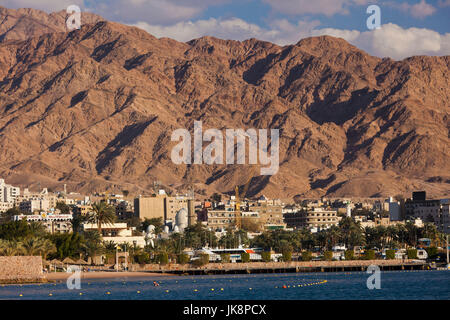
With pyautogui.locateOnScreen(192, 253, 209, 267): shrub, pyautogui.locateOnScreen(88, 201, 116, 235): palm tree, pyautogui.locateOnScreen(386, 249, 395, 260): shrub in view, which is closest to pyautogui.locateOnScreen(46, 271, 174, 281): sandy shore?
pyautogui.locateOnScreen(192, 253, 209, 267): shrub

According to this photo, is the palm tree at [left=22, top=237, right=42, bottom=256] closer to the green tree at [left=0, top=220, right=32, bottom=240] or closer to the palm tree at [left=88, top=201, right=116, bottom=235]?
the green tree at [left=0, top=220, right=32, bottom=240]

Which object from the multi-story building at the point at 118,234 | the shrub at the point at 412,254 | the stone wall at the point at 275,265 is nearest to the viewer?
the stone wall at the point at 275,265

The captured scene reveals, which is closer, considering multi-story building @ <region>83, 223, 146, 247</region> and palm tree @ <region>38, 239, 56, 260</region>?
palm tree @ <region>38, 239, 56, 260</region>

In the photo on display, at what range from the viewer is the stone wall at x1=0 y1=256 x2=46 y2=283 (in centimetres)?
10041

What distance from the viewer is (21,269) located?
334ft

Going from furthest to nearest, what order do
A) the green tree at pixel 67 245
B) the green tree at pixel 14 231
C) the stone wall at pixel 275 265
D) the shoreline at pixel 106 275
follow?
the stone wall at pixel 275 265 → the green tree at pixel 14 231 → the green tree at pixel 67 245 → the shoreline at pixel 106 275

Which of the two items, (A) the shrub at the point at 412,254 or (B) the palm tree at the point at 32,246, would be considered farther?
(A) the shrub at the point at 412,254

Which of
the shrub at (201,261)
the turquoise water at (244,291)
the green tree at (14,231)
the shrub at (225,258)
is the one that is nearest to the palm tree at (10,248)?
the turquoise water at (244,291)

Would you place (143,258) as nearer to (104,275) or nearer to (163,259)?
(163,259)

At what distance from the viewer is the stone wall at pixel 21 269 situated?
100406 mm

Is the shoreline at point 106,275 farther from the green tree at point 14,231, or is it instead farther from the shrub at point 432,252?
the shrub at point 432,252

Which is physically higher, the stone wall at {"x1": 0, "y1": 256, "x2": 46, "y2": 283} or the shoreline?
the stone wall at {"x1": 0, "y1": 256, "x2": 46, "y2": 283}
